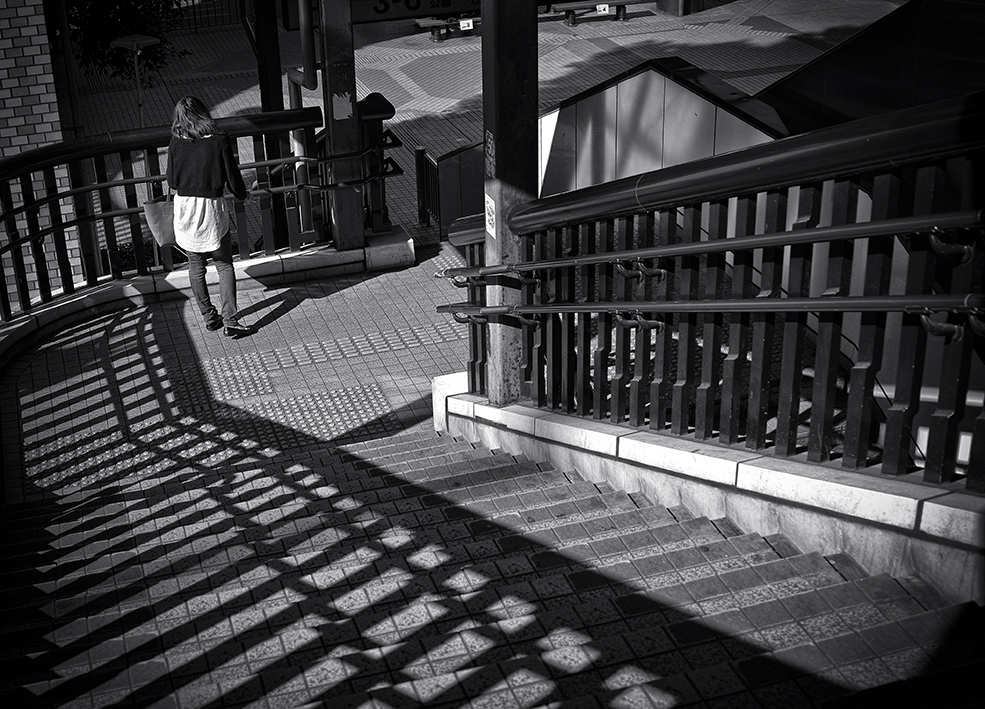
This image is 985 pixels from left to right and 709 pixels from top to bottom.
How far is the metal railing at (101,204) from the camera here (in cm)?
758

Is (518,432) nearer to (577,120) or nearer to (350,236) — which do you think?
(350,236)

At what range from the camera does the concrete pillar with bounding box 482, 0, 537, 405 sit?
4.72 metres

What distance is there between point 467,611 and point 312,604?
1.68ft

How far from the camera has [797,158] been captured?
3055 mm

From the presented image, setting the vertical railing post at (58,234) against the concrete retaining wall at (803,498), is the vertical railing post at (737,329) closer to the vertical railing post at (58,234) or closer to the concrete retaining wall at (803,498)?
the concrete retaining wall at (803,498)

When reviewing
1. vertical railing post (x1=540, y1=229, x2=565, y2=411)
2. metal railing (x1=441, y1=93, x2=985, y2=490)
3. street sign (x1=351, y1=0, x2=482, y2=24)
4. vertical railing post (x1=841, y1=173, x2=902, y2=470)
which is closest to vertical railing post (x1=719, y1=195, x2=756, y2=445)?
metal railing (x1=441, y1=93, x2=985, y2=490)

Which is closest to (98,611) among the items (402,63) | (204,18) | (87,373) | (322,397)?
(322,397)

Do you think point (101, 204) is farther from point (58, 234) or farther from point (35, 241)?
point (35, 241)

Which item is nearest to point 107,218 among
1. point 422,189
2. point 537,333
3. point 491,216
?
point 422,189

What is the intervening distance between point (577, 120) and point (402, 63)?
9864 millimetres

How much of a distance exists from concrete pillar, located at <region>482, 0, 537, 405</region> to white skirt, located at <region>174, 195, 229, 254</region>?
2962 millimetres

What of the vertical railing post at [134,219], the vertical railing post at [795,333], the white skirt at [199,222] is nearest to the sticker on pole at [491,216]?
the vertical railing post at [795,333]

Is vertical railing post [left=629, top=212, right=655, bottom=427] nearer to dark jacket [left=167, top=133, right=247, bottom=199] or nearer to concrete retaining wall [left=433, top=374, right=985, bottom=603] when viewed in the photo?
concrete retaining wall [left=433, top=374, right=985, bottom=603]

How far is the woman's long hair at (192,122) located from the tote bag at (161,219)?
545 mm
